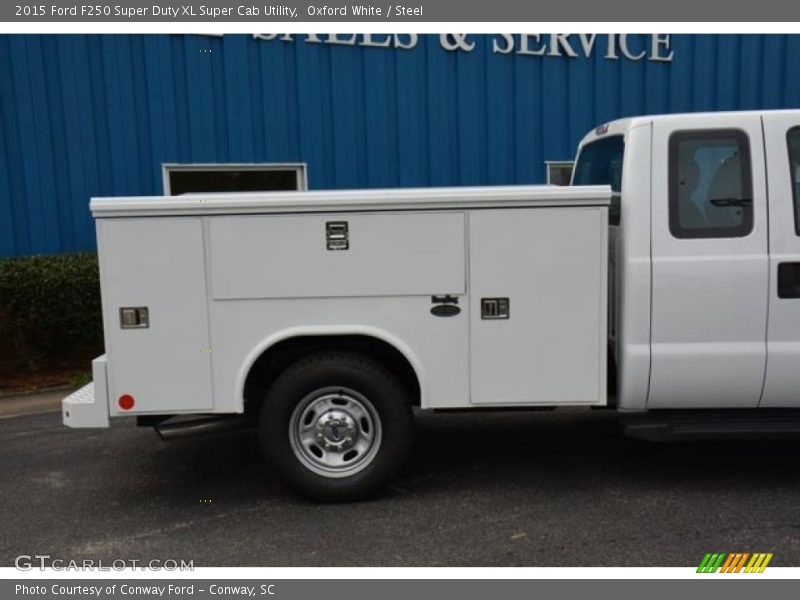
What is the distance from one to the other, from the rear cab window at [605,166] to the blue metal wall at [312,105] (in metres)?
4.13

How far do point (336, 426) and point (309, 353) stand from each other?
46 cm

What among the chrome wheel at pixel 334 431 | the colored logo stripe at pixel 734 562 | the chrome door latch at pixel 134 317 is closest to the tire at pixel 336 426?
the chrome wheel at pixel 334 431

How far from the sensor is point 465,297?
4.17 meters

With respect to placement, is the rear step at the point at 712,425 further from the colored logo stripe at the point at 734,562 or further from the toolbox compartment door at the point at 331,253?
the toolbox compartment door at the point at 331,253

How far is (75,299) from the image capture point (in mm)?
7523

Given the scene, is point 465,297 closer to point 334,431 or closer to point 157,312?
point 334,431

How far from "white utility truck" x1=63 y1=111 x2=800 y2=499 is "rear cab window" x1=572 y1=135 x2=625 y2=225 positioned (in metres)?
0.25

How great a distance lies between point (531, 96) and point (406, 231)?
5948mm

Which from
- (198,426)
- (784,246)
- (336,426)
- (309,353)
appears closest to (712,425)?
(784,246)

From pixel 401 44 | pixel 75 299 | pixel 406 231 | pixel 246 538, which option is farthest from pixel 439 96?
pixel 246 538

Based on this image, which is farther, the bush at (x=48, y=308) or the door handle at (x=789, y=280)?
the bush at (x=48, y=308)

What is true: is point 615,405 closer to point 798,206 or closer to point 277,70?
point 798,206

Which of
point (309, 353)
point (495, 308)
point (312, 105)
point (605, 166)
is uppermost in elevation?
point (312, 105)

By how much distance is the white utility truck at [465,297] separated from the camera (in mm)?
4098
